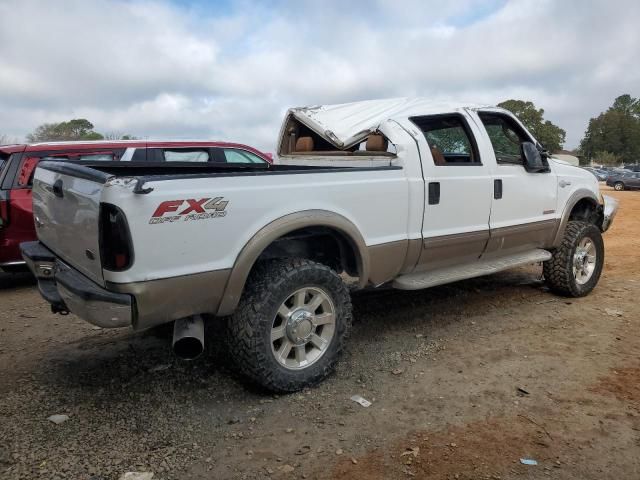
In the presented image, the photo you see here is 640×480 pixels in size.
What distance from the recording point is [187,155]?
24.4ft

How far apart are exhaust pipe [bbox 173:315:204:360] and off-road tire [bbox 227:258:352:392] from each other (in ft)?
0.67

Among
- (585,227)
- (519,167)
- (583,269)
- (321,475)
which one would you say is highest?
(519,167)

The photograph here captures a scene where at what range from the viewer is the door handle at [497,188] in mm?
4758

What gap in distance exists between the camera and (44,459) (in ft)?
9.11

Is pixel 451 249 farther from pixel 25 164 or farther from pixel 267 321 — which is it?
pixel 25 164

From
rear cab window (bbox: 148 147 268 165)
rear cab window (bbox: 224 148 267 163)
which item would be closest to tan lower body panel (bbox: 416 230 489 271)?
rear cab window (bbox: 148 147 268 165)

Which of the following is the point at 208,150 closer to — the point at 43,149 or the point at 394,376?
the point at 43,149

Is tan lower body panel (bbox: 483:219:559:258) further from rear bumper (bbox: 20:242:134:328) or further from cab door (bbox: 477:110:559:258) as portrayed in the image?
rear bumper (bbox: 20:242:134:328)

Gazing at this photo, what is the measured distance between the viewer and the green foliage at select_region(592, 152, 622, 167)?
8275 cm

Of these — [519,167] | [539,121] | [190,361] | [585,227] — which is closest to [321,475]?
[190,361]

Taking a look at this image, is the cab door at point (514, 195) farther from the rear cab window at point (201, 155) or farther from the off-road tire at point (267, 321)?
the rear cab window at point (201, 155)

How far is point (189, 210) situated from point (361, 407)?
5.20ft

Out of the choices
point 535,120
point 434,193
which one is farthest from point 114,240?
point 535,120

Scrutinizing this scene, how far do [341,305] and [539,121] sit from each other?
52550 mm
